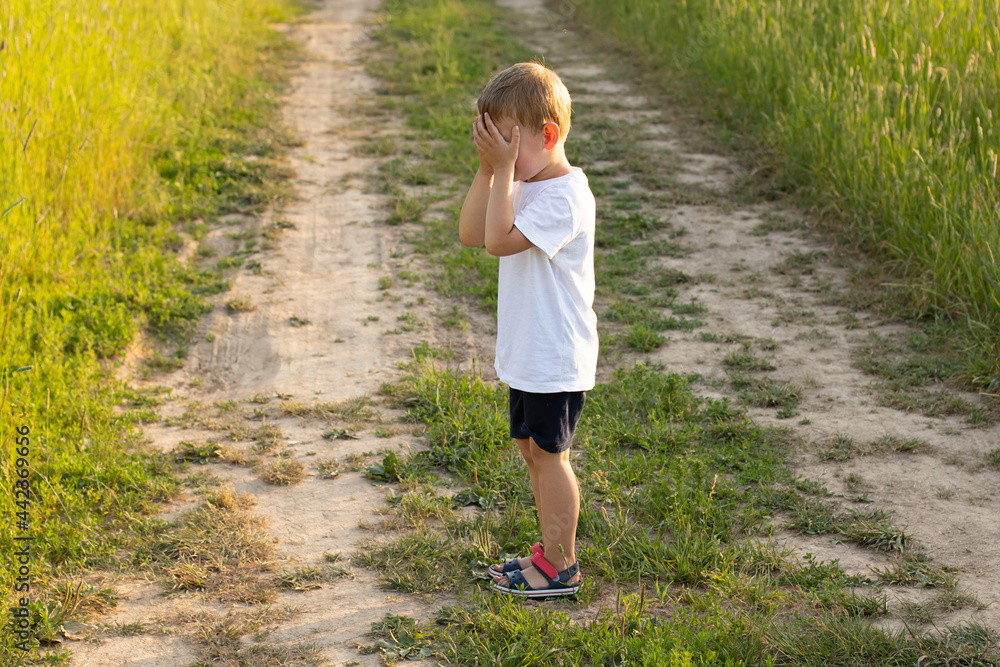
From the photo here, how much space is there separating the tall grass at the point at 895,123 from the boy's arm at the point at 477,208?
290 centimetres

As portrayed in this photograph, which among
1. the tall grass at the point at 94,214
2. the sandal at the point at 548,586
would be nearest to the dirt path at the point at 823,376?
the sandal at the point at 548,586

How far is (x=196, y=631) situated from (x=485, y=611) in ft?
3.16

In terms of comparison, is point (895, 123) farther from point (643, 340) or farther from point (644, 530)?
point (644, 530)

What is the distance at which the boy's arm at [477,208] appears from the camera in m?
2.68

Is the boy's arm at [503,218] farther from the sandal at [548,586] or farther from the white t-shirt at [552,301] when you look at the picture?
the sandal at [548,586]

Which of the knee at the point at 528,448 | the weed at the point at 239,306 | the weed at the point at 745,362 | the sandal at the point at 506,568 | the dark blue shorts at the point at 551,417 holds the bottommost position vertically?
the sandal at the point at 506,568

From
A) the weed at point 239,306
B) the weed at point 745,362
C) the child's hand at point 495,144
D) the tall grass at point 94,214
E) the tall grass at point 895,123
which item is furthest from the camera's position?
the weed at point 239,306

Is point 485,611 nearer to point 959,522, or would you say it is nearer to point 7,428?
point 959,522

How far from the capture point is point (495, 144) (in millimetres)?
2514

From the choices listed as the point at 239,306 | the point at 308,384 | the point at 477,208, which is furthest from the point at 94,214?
the point at 477,208

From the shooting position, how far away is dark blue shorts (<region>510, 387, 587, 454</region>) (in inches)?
106

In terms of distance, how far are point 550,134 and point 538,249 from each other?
1.17 ft

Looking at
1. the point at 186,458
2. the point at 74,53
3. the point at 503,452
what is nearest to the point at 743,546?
the point at 503,452

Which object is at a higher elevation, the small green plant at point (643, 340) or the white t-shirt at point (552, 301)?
the white t-shirt at point (552, 301)
